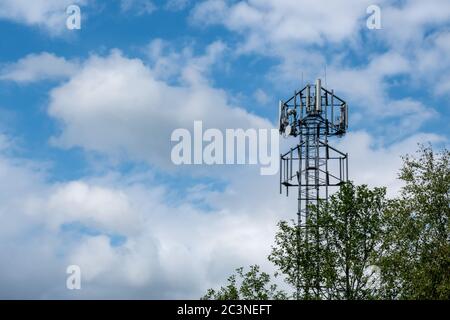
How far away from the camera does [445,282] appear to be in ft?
128

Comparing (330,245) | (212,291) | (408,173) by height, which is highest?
(408,173)

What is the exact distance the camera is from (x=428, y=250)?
40781mm

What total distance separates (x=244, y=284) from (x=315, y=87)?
18.0 meters

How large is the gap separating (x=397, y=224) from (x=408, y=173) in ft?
10.7

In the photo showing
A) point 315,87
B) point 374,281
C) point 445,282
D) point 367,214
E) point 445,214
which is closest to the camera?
point 445,282

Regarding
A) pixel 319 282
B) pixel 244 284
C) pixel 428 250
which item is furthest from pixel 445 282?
pixel 244 284

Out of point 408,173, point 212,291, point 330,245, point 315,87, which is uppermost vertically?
point 315,87
